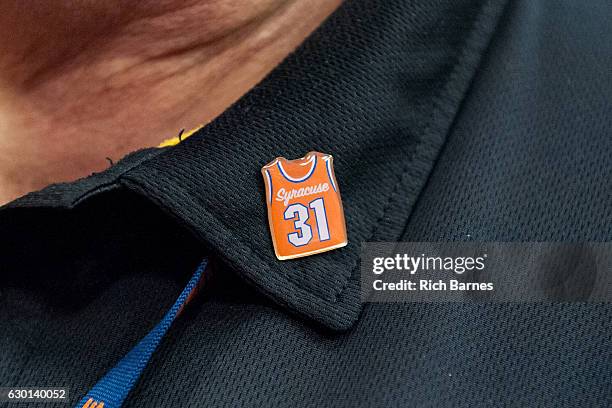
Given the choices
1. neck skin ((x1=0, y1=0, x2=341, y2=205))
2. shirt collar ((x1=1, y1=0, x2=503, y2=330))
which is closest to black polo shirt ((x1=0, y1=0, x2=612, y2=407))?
shirt collar ((x1=1, y1=0, x2=503, y2=330))

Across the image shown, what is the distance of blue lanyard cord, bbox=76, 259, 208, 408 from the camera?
50 cm

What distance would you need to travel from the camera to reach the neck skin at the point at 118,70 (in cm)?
65

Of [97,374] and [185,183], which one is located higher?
[185,183]

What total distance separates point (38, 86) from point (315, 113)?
31 cm

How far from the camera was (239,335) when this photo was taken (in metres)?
0.52

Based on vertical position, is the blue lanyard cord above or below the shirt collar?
below

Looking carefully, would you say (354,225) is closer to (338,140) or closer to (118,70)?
(338,140)

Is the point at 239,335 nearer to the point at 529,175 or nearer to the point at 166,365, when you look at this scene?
the point at 166,365

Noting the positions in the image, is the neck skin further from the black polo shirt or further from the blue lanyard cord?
the blue lanyard cord

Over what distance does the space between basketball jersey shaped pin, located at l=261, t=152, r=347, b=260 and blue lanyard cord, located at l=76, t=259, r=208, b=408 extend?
0.25 ft

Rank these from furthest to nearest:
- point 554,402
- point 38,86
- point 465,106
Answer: point 38,86 < point 465,106 < point 554,402

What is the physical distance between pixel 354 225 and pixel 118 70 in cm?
30

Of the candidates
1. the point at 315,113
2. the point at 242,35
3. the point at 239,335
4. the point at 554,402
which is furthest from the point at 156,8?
the point at 554,402

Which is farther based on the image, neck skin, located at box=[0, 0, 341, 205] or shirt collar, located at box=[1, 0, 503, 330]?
neck skin, located at box=[0, 0, 341, 205]
